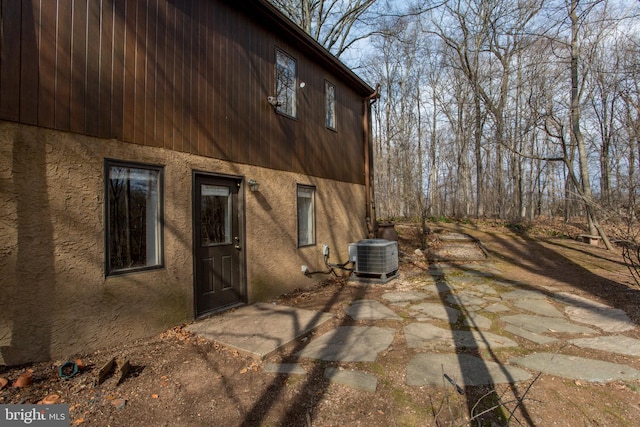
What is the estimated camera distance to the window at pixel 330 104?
7.57 meters

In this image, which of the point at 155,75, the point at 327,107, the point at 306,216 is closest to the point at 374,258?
the point at 306,216

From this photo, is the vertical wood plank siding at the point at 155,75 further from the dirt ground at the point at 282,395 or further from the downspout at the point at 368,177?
the downspout at the point at 368,177

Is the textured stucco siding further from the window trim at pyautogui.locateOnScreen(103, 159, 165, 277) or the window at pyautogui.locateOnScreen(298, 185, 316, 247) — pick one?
the window at pyautogui.locateOnScreen(298, 185, 316, 247)

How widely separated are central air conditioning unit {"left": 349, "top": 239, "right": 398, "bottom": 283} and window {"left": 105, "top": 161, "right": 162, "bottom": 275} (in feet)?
13.3

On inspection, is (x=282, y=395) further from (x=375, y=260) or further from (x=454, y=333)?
(x=375, y=260)

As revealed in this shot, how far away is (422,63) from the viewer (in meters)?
20.0

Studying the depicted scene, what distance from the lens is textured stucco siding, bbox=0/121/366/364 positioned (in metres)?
2.77

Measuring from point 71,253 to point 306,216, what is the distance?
4304mm

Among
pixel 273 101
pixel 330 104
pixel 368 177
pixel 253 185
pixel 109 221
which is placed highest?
pixel 330 104

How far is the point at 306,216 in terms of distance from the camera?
679 centimetres

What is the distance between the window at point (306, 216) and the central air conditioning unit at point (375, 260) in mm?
1017

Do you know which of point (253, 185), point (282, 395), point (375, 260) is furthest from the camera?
point (375, 260)

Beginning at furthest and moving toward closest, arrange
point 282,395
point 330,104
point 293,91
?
point 330,104, point 293,91, point 282,395

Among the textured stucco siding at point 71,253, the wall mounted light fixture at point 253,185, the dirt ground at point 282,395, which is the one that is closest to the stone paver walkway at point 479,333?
the dirt ground at point 282,395
